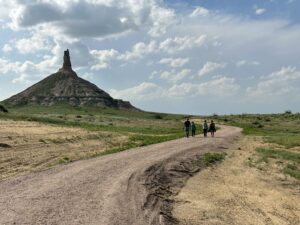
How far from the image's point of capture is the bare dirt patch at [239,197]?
1730 cm

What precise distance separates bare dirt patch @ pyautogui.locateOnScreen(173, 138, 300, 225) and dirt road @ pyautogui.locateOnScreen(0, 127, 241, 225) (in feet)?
2.86

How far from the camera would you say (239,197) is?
21.4 m

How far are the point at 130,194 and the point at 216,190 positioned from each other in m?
6.16

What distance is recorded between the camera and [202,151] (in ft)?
120

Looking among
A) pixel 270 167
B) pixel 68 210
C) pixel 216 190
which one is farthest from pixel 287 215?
pixel 270 167

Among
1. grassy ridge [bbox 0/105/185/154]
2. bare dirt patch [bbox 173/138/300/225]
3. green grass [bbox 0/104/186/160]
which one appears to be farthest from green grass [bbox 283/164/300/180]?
grassy ridge [bbox 0/105/185/154]

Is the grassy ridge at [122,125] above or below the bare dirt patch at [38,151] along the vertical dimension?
above

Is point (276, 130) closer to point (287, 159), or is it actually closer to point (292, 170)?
point (287, 159)

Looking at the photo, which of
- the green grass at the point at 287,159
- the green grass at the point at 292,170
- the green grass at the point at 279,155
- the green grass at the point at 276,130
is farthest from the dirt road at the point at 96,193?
the green grass at the point at 276,130

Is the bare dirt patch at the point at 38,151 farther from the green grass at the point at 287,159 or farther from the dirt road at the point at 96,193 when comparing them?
the green grass at the point at 287,159

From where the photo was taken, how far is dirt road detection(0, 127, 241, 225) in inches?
555

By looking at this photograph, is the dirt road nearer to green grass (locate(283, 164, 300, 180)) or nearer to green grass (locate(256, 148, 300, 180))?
green grass (locate(283, 164, 300, 180))

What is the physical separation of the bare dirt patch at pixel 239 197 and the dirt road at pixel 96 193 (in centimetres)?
87

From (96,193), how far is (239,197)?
717 cm
